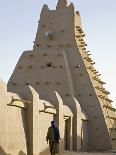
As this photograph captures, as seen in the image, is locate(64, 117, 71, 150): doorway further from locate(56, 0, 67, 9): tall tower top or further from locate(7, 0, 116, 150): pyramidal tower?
locate(56, 0, 67, 9): tall tower top

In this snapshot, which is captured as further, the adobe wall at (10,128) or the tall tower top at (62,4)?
the tall tower top at (62,4)

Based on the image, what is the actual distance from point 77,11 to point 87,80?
23.8ft

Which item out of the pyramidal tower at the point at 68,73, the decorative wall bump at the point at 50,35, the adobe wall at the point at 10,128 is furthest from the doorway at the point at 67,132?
the decorative wall bump at the point at 50,35

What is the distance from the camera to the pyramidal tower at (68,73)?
29.8 meters

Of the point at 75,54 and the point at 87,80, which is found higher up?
the point at 75,54

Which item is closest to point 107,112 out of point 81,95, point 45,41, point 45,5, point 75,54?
point 81,95

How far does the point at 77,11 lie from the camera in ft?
117

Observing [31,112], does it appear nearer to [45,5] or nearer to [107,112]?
[107,112]

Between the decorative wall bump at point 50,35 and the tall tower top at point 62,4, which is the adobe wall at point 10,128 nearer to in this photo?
the decorative wall bump at point 50,35

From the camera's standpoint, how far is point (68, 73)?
30.7 m

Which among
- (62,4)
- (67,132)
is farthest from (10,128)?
(62,4)

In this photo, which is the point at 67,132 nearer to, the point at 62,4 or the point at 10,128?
the point at 10,128

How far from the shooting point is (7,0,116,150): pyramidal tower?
29838 millimetres

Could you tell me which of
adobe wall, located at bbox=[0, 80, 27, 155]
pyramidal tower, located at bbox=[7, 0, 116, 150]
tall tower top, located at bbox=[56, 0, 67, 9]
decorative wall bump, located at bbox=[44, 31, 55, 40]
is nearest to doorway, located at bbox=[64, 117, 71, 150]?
pyramidal tower, located at bbox=[7, 0, 116, 150]
